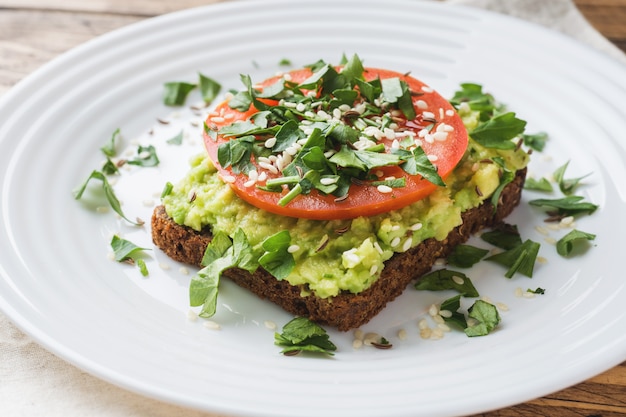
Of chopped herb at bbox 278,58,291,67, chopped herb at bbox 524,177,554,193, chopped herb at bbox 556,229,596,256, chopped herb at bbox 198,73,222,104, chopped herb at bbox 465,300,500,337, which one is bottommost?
chopped herb at bbox 198,73,222,104

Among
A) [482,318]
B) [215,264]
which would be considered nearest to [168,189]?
[215,264]

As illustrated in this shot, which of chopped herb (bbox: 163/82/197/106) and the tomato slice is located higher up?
the tomato slice

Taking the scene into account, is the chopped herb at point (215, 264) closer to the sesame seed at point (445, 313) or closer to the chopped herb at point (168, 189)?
the chopped herb at point (168, 189)

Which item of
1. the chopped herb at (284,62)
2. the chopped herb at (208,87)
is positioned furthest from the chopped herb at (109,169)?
the chopped herb at (284,62)

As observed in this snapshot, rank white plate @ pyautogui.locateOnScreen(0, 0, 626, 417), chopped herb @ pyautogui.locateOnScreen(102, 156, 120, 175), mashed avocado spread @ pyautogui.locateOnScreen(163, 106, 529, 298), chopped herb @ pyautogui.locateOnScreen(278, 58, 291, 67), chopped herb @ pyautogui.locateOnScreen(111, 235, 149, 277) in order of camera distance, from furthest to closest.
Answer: chopped herb @ pyautogui.locateOnScreen(278, 58, 291, 67) < chopped herb @ pyautogui.locateOnScreen(102, 156, 120, 175) < chopped herb @ pyautogui.locateOnScreen(111, 235, 149, 277) < mashed avocado spread @ pyautogui.locateOnScreen(163, 106, 529, 298) < white plate @ pyautogui.locateOnScreen(0, 0, 626, 417)

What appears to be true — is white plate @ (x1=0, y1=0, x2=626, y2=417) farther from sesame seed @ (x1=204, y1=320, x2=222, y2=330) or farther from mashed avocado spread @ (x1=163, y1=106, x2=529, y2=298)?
mashed avocado spread @ (x1=163, y1=106, x2=529, y2=298)

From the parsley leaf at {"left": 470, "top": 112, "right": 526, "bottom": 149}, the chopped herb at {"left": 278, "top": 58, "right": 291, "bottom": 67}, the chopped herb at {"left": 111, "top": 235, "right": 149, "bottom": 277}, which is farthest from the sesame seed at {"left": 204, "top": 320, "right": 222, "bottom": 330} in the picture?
the chopped herb at {"left": 278, "top": 58, "right": 291, "bottom": 67}

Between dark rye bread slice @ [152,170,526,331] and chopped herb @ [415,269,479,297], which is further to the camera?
chopped herb @ [415,269,479,297]

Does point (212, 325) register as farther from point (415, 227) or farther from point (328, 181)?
Result: point (415, 227)
